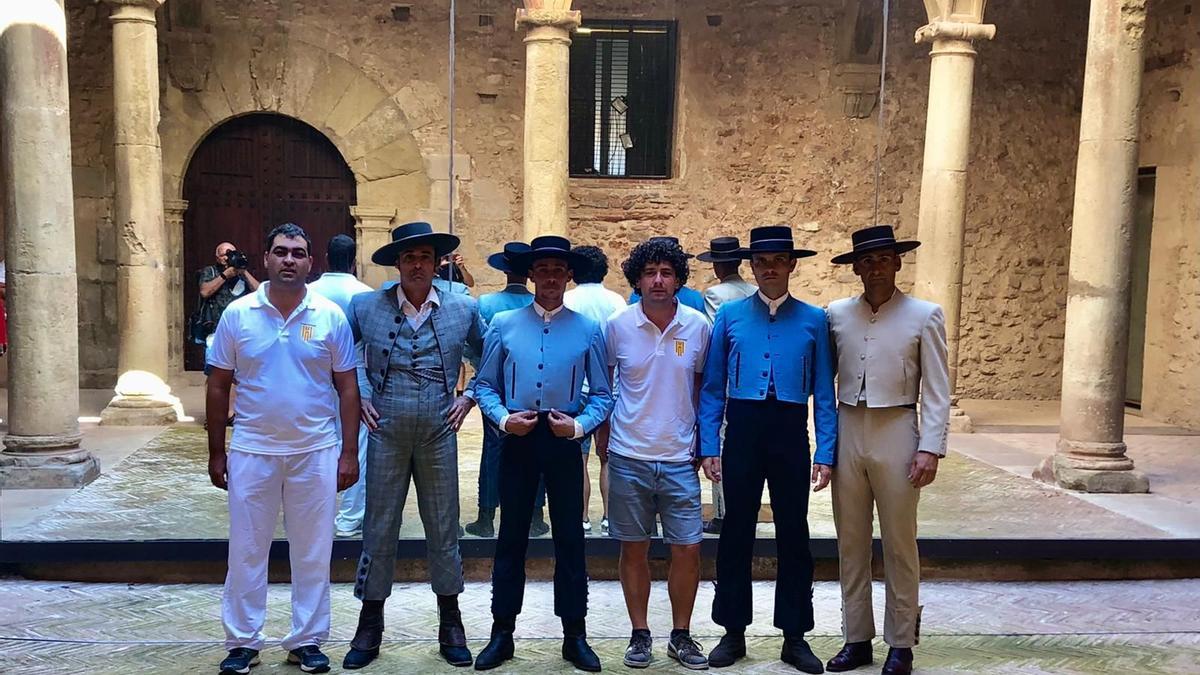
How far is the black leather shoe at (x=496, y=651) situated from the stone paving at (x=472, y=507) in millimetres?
1601

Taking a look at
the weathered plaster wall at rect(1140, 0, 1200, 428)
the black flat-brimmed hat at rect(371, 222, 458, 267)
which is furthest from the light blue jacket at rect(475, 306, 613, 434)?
the weathered plaster wall at rect(1140, 0, 1200, 428)

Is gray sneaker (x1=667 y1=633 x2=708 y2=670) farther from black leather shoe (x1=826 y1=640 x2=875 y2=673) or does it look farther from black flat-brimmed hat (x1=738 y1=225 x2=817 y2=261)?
black flat-brimmed hat (x1=738 y1=225 x2=817 y2=261)

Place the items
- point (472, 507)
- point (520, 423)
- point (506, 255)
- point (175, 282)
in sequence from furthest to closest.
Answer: point (175, 282) → point (472, 507) → point (506, 255) → point (520, 423)

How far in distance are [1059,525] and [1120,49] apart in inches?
136

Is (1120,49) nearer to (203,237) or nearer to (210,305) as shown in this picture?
(210,305)

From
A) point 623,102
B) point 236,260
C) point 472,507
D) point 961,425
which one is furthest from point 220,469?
point 623,102

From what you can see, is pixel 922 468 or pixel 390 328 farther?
pixel 390 328

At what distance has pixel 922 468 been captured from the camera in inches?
164

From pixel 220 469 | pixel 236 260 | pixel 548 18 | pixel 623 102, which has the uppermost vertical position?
pixel 548 18

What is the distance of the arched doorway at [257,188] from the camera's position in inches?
445

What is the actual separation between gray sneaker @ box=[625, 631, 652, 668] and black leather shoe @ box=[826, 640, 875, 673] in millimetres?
773

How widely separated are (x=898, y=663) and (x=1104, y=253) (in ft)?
14.2

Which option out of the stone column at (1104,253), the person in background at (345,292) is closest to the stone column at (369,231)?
the person in background at (345,292)

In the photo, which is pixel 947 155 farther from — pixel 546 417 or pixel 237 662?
pixel 237 662
